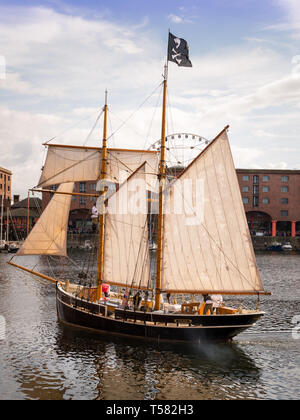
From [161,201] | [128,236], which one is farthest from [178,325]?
[161,201]

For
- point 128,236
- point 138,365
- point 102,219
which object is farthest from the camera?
point 102,219

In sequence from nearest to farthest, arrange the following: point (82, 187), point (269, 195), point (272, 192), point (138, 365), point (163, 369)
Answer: point (163, 369) → point (138, 365) → point (82, 187) → point (269, 195) → point (272, 192)

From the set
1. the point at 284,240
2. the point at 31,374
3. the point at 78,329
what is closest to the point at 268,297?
the point at 78,329

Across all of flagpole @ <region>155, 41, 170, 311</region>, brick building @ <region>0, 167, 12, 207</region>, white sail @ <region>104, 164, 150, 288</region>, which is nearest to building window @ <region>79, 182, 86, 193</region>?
brick building @ <region>0, 167, 12, 207</region>

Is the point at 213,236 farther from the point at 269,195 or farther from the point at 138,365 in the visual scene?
the point at 269,195

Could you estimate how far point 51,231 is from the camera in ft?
129

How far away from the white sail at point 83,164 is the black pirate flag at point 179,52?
27.7ft

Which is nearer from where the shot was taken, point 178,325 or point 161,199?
point 178,325

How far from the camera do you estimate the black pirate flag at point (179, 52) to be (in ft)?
105

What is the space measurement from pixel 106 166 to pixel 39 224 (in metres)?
7.50

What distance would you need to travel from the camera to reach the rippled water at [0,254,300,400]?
2233 centimetres

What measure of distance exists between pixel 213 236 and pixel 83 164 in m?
13.9

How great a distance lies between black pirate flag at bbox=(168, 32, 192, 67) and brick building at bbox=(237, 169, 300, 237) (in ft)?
340

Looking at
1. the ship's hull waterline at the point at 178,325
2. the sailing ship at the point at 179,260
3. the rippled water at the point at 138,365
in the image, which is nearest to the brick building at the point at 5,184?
the sailing ship at the point at 179,260
